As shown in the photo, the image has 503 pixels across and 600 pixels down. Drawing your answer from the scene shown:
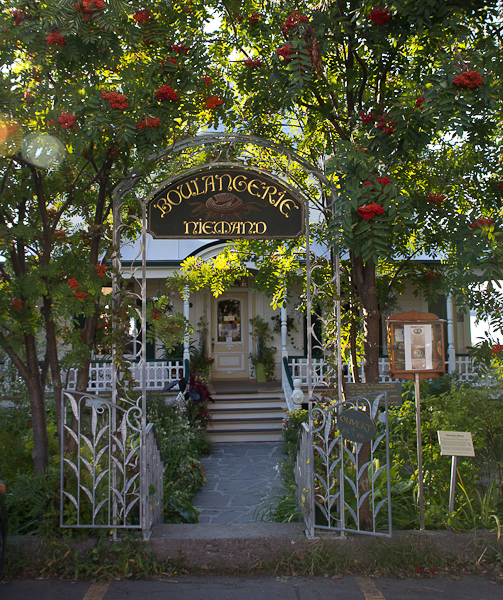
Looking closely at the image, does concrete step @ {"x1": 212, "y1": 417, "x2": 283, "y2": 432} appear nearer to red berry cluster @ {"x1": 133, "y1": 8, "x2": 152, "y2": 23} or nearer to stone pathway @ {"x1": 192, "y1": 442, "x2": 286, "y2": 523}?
stone pathway @ {"x1": 192, "y1": 442, "x2": 286, "y2": 523}

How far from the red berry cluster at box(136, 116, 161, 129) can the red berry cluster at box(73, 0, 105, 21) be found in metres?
0.93

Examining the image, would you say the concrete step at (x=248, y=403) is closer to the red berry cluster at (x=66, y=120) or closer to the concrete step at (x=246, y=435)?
the concrete step at (x=246, y=435)

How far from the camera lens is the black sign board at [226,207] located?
4.49 meters

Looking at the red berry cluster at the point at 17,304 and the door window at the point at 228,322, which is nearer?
the red berry cluster at the point at 17,304

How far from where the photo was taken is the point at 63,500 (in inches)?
162

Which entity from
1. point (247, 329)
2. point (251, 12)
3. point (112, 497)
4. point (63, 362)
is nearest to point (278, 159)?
point (251, 12)

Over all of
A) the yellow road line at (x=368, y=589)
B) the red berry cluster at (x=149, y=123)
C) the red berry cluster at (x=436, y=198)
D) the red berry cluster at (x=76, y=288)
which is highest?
the red berry cluster at (x=149, y=123)

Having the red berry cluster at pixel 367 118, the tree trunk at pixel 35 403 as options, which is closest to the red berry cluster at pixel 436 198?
the red berry cluster at pixel 367 118

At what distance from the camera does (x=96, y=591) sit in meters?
3.61

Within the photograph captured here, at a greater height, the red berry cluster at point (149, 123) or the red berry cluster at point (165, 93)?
the red berry cluster at point (165, 93)

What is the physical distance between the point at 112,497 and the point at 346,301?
9.47 ft

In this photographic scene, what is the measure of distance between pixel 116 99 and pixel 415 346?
133 inches

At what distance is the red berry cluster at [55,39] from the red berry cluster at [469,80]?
10.7 feet

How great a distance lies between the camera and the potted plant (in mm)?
12516
